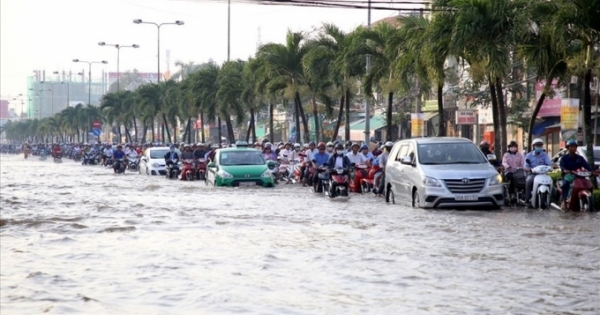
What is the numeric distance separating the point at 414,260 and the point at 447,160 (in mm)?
9216

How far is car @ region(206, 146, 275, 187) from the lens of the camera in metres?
33.8

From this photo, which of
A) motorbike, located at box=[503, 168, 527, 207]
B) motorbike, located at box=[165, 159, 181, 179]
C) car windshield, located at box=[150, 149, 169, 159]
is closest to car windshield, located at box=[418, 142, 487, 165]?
motorbike, located at box=[503, 168, 527, 207]

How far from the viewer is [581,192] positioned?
2203 cm

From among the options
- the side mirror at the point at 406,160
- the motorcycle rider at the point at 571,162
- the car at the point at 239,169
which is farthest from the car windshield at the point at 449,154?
the car at the point at 239,169

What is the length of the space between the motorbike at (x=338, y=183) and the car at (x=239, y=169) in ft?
15.7

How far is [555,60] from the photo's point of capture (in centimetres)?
2878

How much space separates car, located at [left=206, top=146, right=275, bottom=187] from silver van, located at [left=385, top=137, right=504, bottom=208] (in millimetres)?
10146

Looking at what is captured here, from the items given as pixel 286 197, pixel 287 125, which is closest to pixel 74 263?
pixel 286 197

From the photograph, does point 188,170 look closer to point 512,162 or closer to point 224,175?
point 224,175

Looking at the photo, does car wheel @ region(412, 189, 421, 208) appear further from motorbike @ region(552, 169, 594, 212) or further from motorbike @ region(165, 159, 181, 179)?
motorbike @ region(165, 159, 181, 179)

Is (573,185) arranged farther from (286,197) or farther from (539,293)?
(539,293)

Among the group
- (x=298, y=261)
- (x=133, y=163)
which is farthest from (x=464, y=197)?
(x=133, y=163)

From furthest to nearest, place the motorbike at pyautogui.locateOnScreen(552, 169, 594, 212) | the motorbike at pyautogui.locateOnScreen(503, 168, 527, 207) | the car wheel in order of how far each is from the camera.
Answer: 1. the motorbike at pyautogui.locateOnScreen(503, 168, 527, 207)
2. the car wheel
3. the motorbike at pyautogui.locateOnScreen(552, 169, 594, 212)

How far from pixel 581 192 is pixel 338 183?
8.56 metres
